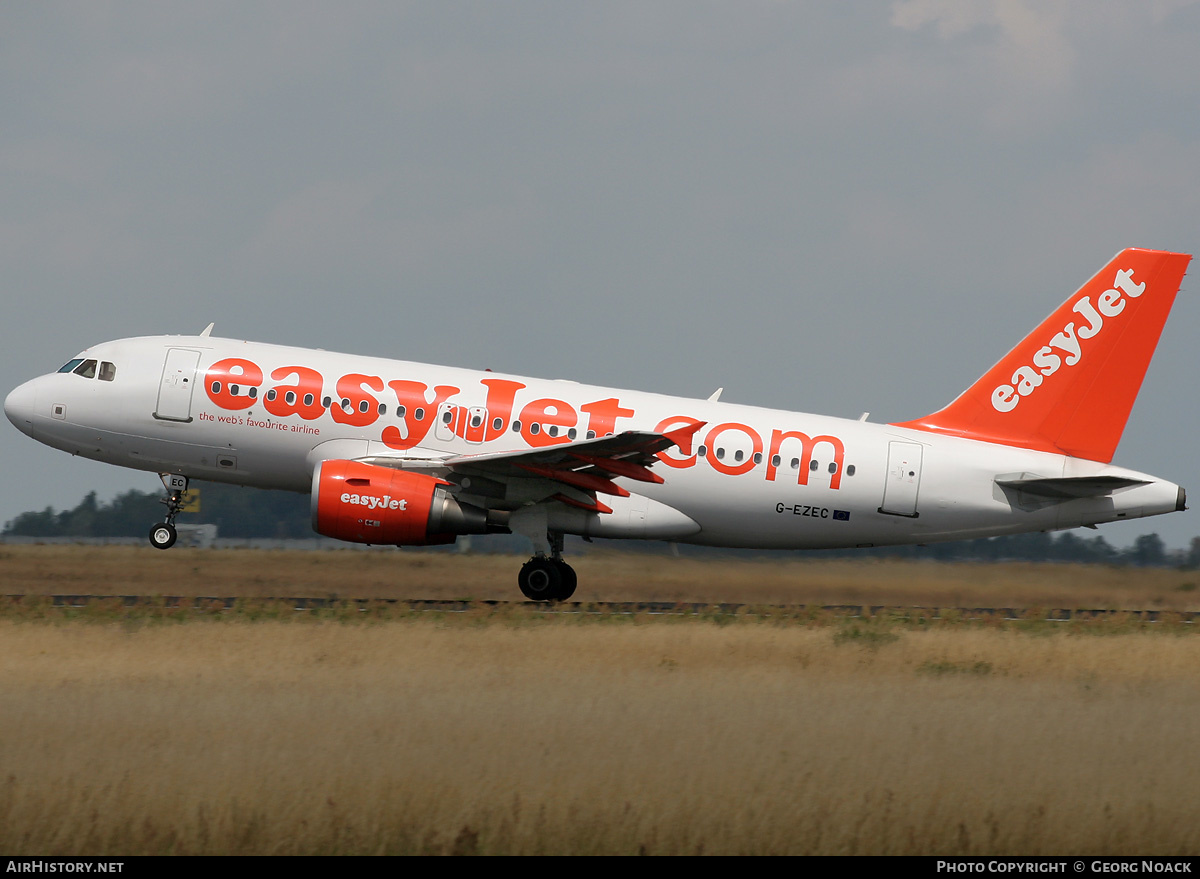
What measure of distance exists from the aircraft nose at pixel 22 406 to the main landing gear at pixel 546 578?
9255 millimetres

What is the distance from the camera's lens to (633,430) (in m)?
20.3

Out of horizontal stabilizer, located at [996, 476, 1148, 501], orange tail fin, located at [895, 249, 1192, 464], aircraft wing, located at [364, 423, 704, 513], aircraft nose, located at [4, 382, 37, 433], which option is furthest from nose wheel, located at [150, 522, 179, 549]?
horizontal stabilizer, located at [996, 476, 1148, 501]

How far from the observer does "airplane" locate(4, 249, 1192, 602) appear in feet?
66.7

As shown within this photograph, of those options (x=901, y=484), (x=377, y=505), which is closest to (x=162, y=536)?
(x=377, y=505)

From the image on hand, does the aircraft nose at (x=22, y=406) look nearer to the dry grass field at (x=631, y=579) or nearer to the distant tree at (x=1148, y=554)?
the dry grass field at (x=631, y=579)

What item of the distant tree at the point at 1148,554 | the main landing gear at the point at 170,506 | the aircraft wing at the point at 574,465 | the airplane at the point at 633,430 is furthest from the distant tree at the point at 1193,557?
the main landing gear at the point at 170,506

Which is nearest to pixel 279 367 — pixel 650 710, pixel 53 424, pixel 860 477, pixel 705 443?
pixel 53 424

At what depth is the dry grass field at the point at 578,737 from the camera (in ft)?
26.5

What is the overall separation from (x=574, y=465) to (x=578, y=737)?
31.7 feet

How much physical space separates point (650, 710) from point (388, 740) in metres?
2.74

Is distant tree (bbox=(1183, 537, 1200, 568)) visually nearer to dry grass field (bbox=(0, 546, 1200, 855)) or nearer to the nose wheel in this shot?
dry grass field (bbox=(0, 546, 1200, 855))

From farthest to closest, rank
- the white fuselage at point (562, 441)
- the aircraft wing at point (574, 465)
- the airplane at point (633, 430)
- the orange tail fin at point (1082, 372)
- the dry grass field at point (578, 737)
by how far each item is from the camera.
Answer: the orange tail fin at point (1082, 372) → the white fuselage at point (562, 441) → the airplane at point (633, 430) → the aircraft wing at point (574, 465) → the dry grass field at point (578, 737)

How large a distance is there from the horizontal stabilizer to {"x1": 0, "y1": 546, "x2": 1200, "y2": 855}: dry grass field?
115 inches

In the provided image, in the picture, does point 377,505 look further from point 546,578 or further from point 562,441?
point 562,441
